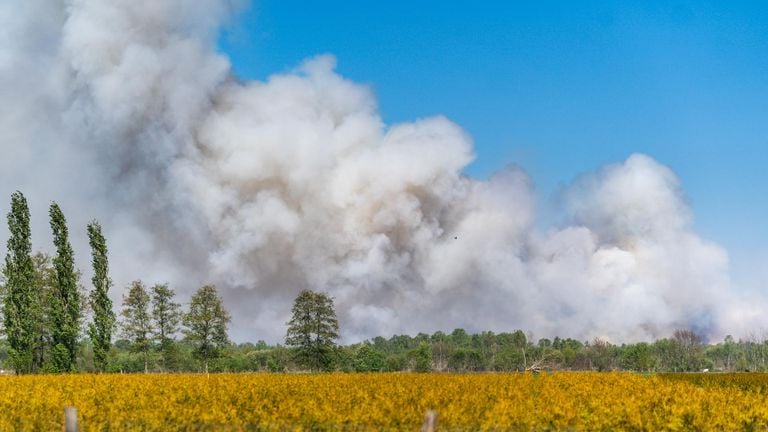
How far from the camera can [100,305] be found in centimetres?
7219

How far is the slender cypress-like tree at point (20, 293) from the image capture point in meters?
65.4

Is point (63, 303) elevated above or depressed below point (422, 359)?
above

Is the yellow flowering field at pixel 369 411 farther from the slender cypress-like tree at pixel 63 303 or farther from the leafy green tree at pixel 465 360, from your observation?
the leafy green tree at pixel 465 360

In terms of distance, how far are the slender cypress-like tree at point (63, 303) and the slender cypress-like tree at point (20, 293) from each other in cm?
242

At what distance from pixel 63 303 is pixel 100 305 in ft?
12.7

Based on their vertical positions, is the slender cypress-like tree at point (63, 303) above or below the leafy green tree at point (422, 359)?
above

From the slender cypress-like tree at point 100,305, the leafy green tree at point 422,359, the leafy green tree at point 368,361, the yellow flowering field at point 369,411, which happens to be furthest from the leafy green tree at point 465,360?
the yellow flowering field at point 369,411

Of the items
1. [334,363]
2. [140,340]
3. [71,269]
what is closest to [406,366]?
[334,363]

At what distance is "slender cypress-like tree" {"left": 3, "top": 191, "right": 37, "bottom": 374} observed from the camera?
65438 mm

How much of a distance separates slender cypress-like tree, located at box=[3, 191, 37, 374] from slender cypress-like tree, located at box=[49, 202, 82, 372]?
2425 mm

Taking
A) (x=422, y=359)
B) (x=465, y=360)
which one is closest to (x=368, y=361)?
(x=422, y=359)

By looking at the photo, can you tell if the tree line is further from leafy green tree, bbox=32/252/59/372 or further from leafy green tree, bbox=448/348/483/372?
leafy green tree, bbox=448/348/483/372

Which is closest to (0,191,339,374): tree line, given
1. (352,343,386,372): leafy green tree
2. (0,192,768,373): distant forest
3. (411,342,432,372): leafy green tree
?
(0,192,768,373): distant forest

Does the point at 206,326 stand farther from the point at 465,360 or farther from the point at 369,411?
the point at 465,360
